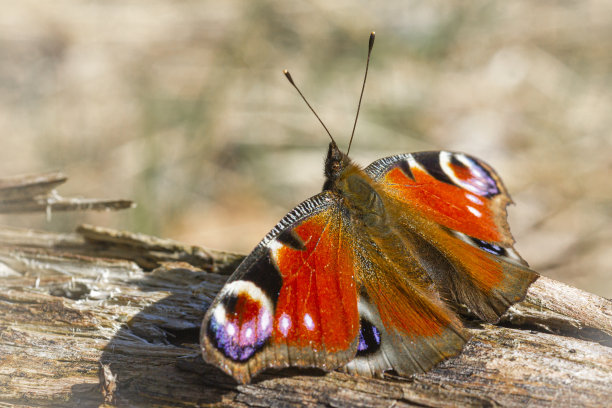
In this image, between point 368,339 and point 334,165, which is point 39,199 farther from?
point 368,339

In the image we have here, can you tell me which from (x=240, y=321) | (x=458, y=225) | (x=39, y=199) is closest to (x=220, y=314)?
(x=240, y=321)

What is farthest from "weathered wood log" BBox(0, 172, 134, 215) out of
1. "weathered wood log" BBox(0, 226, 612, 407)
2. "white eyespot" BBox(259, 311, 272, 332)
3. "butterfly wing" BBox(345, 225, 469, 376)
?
"butterfly wing" BBox(345, 225, 469, 376)

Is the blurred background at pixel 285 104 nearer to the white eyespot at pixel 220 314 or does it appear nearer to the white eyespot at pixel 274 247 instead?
the white eyespot at pixel 274 247

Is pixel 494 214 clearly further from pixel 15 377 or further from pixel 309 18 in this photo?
pixel 309 18

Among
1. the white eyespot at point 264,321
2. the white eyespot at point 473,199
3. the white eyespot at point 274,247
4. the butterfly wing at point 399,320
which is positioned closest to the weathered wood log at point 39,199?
the white eyespot at point 274,247

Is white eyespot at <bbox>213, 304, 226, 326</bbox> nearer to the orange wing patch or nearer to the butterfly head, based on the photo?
the butterfly head

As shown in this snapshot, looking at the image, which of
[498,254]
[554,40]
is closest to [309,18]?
[554,40]
